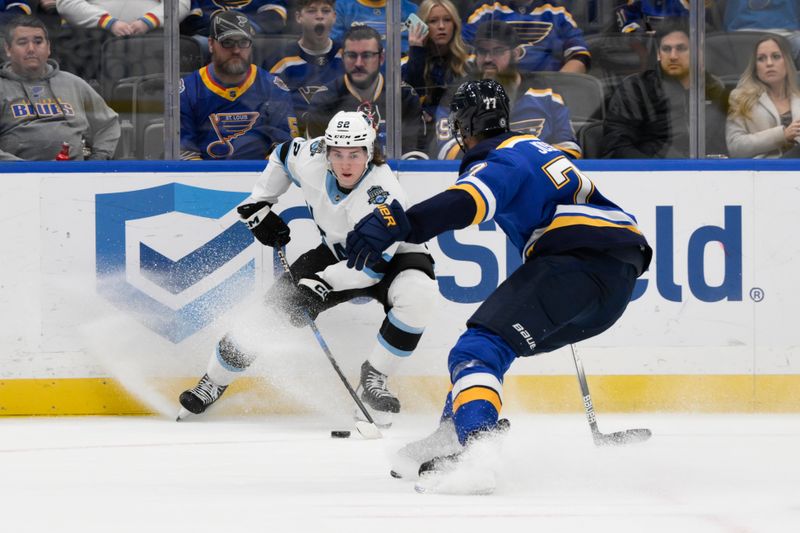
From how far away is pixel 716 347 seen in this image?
190 inches

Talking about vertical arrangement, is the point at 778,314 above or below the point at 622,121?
below

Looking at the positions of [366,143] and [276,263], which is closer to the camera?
[366,143]

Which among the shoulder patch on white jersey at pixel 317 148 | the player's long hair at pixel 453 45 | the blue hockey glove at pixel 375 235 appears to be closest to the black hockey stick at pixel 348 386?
the shoulder patch on white jersey at pixel 317 148

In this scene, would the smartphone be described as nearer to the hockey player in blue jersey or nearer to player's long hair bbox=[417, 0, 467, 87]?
player's long hair bbox=[417, 0, 467, 87]

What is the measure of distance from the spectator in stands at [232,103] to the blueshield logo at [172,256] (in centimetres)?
21

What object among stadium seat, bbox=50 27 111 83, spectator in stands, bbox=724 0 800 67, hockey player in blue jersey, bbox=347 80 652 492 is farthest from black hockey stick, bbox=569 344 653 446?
stadium seat, bbox=50 27 111 83

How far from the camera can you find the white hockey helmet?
4.38 metres

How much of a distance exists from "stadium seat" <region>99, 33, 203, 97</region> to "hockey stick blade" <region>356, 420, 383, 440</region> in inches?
62.4

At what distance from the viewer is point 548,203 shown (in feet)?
10.8

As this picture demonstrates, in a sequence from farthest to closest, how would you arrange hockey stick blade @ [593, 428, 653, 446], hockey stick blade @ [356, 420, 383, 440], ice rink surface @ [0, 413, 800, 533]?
hockey stick blade @ [356, 420, 383, 440]
hockey stick blade @ [593, 428, 653, 446]
ice rink surface @ [0, 413, 800, 533]

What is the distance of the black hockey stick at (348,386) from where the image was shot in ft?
14.0

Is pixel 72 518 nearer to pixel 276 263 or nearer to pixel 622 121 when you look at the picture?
pixel 276 263

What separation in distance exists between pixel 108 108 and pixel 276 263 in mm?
893

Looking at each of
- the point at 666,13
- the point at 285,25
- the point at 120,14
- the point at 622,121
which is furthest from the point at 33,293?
the point at 666,13
